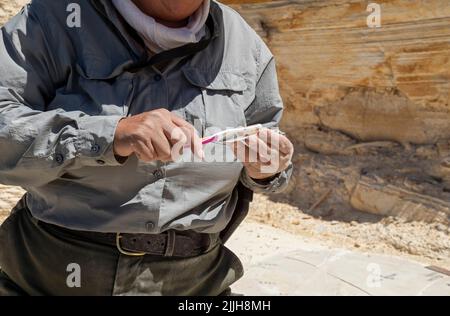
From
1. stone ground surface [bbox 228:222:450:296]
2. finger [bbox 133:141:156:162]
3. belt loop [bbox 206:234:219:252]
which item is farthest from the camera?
stone ground surface [bbox 228:222:450:296]

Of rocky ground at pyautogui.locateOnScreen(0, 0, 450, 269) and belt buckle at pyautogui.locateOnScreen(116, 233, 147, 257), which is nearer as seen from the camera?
belt buckle at pyautogui.locateOnScreen(116, 233, 147, 257)

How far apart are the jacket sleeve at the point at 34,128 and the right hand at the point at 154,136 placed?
0.03m

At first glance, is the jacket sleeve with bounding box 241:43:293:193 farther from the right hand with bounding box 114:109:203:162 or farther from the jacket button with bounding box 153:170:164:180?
the right hand with bounding box 114:109:203:162

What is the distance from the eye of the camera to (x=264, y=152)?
1.63 metres

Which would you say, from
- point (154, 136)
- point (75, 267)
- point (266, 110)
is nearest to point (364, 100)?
point (266, 110)

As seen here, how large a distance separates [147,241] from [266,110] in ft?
1.78

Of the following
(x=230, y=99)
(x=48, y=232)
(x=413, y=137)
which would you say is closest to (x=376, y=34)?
(x=413, y=137)

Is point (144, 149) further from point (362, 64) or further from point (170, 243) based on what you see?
point (362, 64)

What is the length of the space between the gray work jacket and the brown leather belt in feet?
0.19

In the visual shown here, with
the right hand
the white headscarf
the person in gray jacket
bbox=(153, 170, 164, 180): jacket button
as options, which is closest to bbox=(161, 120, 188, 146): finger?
the right hand

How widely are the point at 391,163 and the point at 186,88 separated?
13.1ft

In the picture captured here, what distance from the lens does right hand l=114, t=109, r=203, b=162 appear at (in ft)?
4.49

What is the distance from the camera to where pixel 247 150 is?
1611 millimetres

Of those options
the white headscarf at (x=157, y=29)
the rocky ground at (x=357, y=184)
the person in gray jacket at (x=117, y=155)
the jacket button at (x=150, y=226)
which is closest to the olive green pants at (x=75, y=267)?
the person in gray jacket at (x=117, y=155)
